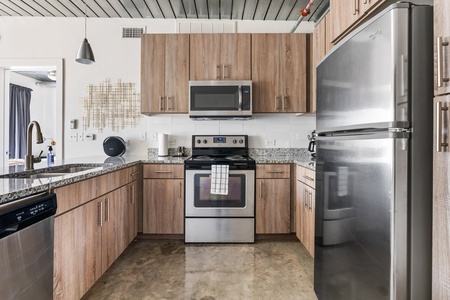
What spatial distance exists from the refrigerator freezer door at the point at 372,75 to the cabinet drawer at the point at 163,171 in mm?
1816

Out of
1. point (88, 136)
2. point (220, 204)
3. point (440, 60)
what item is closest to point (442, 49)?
point (440, 60)

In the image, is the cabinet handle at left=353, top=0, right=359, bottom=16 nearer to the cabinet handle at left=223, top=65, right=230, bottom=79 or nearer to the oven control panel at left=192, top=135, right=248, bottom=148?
the cabinet handle at left=223, top=65, right=230, bottom=79

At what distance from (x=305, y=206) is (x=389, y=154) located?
5.50 feet

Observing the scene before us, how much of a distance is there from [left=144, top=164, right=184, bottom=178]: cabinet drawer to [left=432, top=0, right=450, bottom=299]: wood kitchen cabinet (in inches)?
90.2

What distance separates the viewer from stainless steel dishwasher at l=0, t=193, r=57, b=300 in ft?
3.27

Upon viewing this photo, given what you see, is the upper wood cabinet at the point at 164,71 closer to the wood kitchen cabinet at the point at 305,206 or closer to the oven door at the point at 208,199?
the oven door at the point at 208,199

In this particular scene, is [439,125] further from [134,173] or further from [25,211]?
[134,173]

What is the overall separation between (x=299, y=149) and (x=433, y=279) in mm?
2593

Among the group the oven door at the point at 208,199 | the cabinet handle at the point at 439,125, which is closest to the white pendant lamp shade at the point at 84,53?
the oven door at the point at 208,199

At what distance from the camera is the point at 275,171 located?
2902 millimetres

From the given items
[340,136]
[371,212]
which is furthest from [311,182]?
[371,212]

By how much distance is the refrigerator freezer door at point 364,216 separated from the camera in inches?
37.9

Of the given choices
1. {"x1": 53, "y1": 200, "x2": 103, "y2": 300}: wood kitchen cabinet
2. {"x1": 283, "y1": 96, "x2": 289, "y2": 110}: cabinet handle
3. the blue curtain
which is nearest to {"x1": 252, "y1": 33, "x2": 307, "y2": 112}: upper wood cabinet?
{"x1": 283, "y1": 96, "x2": 289, "y2": 110}: cabinet handle

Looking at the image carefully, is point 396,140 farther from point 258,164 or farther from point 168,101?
point 168,101
